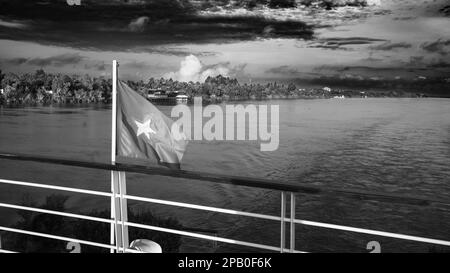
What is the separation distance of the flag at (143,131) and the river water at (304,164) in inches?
581

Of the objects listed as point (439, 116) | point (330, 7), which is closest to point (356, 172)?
point (439, 116)

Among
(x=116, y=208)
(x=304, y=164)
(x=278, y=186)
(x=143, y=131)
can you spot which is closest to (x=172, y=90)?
(x=304, y=164)

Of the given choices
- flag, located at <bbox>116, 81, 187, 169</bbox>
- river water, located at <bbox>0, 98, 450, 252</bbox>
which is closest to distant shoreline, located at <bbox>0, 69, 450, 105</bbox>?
river water, located at <bbox>0, 98, 450, 252</bbox>

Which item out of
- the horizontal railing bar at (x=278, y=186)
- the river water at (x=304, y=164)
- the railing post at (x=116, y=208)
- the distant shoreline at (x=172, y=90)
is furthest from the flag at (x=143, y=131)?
the river water at (x=304, y=164)

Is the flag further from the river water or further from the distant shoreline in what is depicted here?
the river water

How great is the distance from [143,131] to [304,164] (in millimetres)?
20775

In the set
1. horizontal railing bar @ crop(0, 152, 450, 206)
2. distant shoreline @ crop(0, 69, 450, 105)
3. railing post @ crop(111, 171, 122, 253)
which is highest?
distant shoreline @ crop(0, 69, 450, 105)

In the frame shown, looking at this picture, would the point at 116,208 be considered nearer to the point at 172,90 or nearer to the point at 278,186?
the point at 278,186

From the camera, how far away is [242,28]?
50.5 feet

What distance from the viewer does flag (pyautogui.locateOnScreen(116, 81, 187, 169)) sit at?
7.47 feet

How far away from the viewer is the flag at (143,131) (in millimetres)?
2275

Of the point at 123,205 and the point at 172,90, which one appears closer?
the point at 123,205

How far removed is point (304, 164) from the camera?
22.6 m

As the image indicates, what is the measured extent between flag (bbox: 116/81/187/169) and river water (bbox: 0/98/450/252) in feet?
48.4
